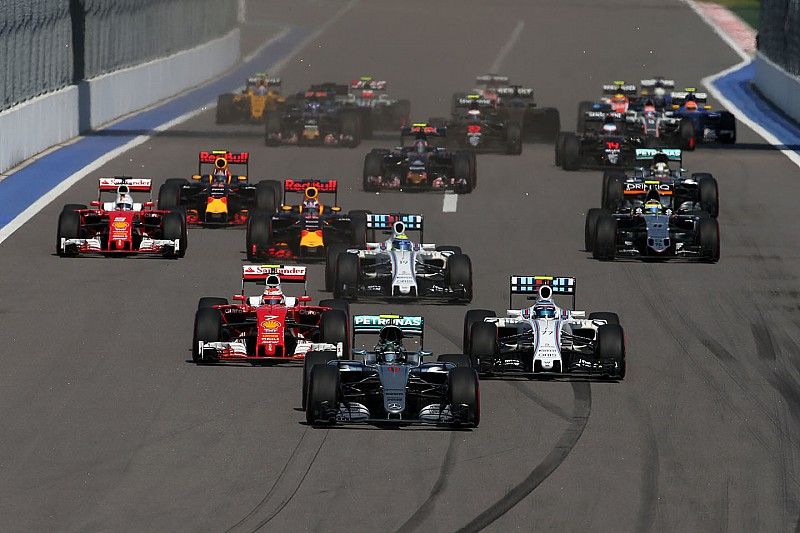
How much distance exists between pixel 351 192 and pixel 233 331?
57.0ft

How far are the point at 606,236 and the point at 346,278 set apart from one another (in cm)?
617

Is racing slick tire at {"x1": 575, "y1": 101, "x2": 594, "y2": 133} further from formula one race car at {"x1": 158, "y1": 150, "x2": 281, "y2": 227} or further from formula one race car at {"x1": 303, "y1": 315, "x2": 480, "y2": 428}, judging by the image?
formula one race car at {"x1": 303, "y1": 315, "x2": 480, "y2": 428}

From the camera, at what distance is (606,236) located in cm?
3206

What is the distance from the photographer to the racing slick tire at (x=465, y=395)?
66.1 ft

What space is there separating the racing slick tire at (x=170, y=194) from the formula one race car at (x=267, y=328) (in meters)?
10.9

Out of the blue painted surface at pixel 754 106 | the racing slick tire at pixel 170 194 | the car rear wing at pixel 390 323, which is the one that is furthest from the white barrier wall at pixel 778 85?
the car rear wing at pixel 390 323

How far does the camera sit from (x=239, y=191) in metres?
35.3

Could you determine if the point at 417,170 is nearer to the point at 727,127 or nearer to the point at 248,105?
the point at 727,127

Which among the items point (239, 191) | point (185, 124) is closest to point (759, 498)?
point (239, 191)

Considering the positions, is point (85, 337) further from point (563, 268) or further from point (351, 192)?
point (351, 192)

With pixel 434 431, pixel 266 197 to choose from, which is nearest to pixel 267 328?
pixel 434 431

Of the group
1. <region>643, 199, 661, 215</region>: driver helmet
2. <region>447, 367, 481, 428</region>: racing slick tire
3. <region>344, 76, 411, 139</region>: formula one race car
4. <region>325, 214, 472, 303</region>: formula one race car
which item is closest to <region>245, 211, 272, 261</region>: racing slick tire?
<region>325, 214, 472, 303</region>: formula one race car

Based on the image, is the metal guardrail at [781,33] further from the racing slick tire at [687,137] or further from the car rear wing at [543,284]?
the car rear wing at [543,284]

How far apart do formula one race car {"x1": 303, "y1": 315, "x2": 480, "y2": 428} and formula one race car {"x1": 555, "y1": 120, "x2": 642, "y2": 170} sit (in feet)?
82.3
